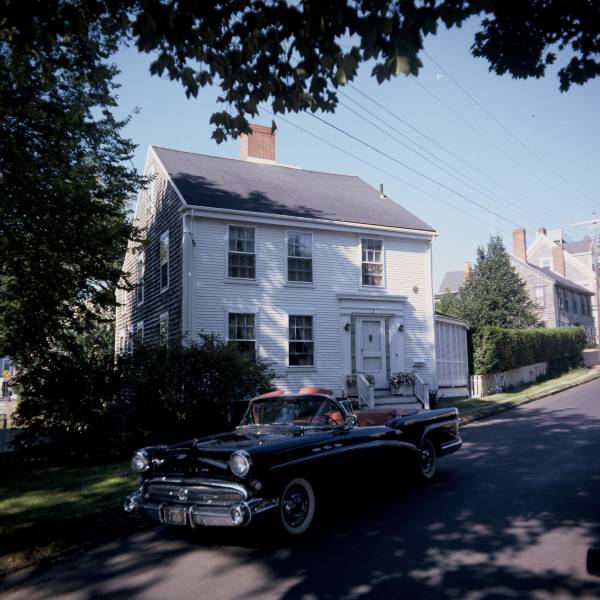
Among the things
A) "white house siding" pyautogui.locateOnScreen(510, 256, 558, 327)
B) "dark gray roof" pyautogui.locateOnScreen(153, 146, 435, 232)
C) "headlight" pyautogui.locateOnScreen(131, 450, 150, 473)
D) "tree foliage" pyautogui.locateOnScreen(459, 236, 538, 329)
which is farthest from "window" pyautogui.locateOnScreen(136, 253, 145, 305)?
"white house siding" pyautogui.locateOnScreen(510, 256, 558, 327)

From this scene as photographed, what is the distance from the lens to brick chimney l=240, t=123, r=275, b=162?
24031mm

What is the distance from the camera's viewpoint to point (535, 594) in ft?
14.5

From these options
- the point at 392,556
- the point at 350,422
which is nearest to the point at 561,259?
the point at 350,422

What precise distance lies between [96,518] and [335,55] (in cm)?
608

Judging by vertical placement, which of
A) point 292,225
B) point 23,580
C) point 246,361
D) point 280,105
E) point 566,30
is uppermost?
point 292,225

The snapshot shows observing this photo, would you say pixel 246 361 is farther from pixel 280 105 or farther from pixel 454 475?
pixel 280 105

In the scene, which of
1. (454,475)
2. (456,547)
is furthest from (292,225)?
(456,547)

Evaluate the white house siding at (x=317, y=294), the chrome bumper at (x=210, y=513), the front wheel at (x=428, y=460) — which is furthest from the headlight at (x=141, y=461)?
the white house siding at (x=317, y=294)

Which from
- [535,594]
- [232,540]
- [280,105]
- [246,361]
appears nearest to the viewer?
[535,594]

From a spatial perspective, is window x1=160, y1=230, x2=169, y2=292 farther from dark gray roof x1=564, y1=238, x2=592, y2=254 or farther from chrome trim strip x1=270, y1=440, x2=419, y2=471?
dark gray roof x1=564, y1=238, x2=592, y2=254

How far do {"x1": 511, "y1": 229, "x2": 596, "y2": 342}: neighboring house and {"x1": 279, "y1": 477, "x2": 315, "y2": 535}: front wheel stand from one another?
38317mm

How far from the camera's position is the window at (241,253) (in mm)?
18625

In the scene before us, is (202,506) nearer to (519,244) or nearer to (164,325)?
(164,325)

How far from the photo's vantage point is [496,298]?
35.6 meters
